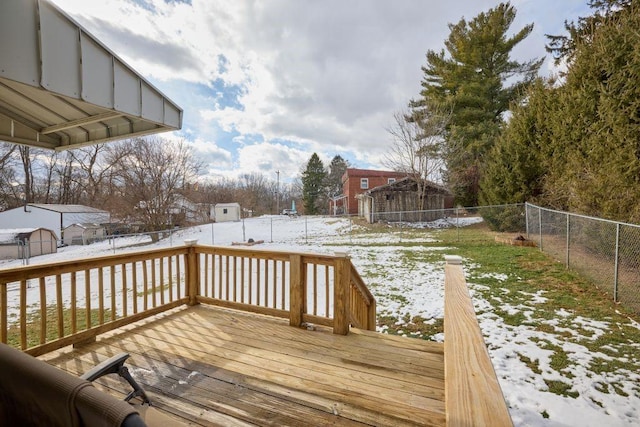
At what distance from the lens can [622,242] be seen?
508 centimetres

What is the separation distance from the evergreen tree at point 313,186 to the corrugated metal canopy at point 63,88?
3303 centimetres

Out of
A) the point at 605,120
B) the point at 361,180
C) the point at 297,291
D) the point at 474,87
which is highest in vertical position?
the point at 474,87

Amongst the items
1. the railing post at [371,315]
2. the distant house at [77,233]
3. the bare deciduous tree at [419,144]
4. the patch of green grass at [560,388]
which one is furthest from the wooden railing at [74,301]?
the bare deciduous tree at [419,144]

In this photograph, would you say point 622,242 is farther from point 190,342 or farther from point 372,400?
point 190,342

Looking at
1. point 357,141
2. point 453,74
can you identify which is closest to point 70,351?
point 453,74

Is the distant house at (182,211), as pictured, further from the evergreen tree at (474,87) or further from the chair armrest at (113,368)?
the chair armrest at (113,368)

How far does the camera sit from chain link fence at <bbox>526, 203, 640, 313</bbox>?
4789 millimetres

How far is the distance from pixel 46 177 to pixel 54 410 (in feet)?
114

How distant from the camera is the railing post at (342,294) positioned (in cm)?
310

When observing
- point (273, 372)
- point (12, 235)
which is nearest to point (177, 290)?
point (273, 372)

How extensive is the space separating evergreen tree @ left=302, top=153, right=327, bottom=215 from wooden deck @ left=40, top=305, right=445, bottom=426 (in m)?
34.0

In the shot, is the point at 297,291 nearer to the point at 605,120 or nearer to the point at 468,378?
the point at 468,378

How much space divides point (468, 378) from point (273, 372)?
5.98 feet

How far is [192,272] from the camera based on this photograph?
4.05 metres
